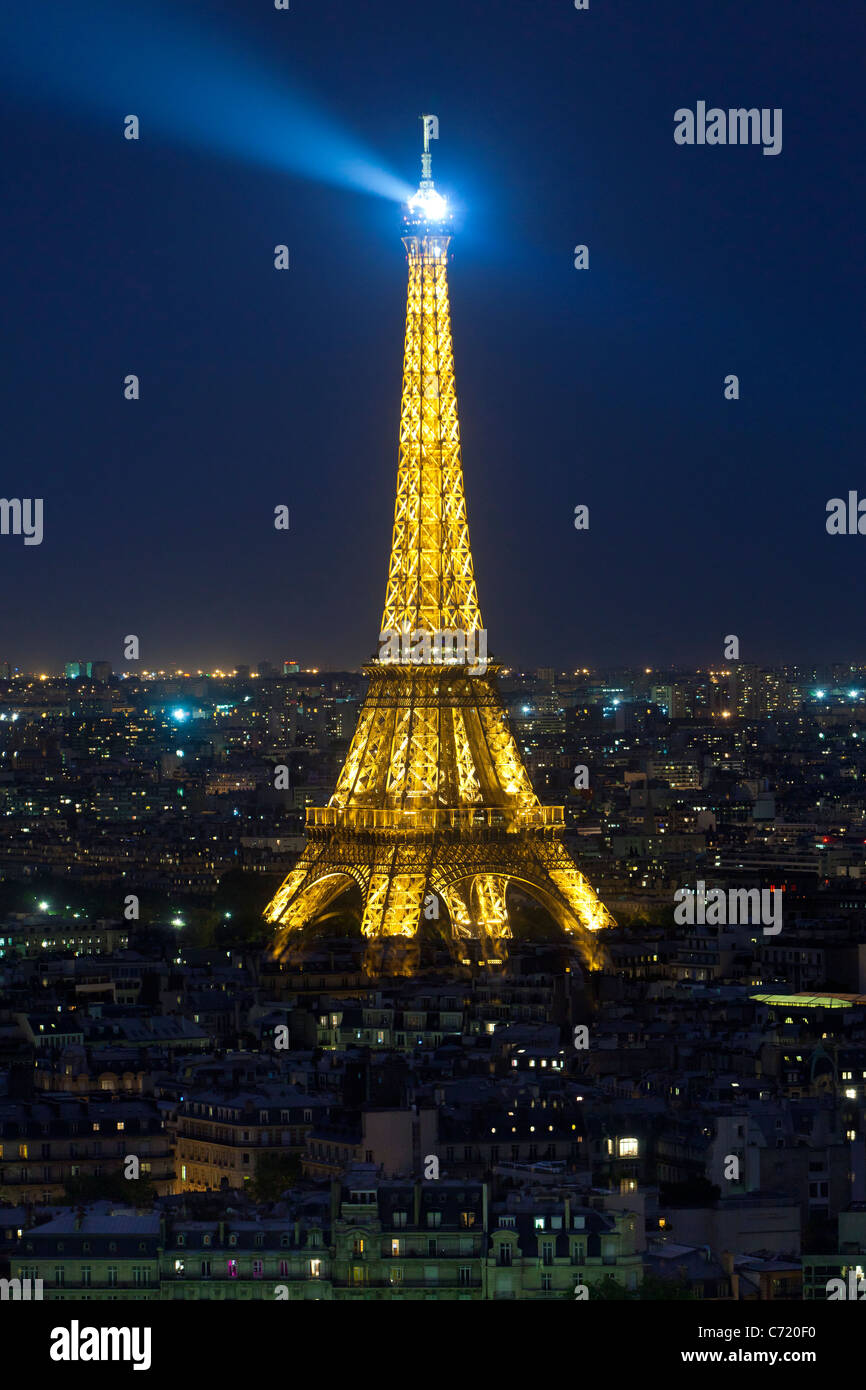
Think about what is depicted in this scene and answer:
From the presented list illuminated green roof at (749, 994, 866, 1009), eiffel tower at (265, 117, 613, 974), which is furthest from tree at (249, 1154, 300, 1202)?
eiffel tower at (265, 117, 613, 974)

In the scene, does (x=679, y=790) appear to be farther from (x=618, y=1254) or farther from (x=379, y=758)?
(x=618, y=1254)

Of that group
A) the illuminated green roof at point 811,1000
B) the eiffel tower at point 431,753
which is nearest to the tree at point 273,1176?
the illuminated green roof at point 811,1000

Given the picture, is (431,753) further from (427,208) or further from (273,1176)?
(273,1176)

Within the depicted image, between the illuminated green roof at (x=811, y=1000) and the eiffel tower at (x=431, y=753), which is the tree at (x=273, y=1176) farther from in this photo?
the eiffel tower at (x=431, y=753)

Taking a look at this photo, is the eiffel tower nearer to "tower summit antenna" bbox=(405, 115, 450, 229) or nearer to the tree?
"tower summit antenna" bbox=(405, 115, 450, 229)

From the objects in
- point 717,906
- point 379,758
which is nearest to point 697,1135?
point 379,758

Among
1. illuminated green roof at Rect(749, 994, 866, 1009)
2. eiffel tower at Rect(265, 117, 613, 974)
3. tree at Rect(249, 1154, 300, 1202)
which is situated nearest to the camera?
tree at Rect(249, 1154, 300, 1202)

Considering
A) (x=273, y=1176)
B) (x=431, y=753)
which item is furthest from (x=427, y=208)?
(x=273, y=1176)

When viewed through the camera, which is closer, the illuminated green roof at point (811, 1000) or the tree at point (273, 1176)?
the tree at point (273, 1176)
